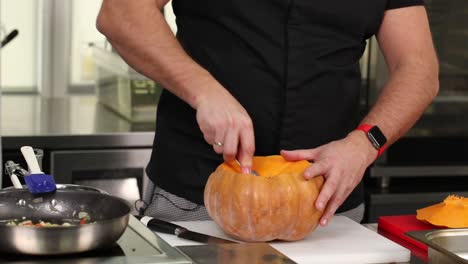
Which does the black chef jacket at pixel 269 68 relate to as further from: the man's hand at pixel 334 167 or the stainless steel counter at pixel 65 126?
the stainless steel counter at pixel 65 126

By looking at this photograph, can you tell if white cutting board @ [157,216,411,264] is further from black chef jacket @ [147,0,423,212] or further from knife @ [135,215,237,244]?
black chef jacket @ [147,0,423,212]

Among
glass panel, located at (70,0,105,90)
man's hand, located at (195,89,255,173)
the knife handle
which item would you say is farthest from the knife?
glass panel, located at (70,0,105,90)

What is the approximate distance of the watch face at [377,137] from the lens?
187 cm

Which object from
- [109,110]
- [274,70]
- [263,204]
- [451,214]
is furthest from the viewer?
[109,110]

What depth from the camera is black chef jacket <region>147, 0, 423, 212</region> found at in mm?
1940

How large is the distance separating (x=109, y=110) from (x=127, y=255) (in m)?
1.95

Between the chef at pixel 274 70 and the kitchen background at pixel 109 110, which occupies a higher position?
the chef at pixel 274 70

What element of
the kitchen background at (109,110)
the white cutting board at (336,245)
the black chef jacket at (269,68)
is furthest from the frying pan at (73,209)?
the kitchen background at (109,110)

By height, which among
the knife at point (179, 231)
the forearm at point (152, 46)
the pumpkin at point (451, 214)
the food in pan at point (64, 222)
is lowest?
the knife at point (179, 231)

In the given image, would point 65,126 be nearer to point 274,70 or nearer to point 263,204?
point 274,70

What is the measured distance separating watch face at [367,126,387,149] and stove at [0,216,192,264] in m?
0.53

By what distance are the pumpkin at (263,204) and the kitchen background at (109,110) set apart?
1.29m

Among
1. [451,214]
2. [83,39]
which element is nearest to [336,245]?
[451,214]

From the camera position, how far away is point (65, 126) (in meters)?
3.04
